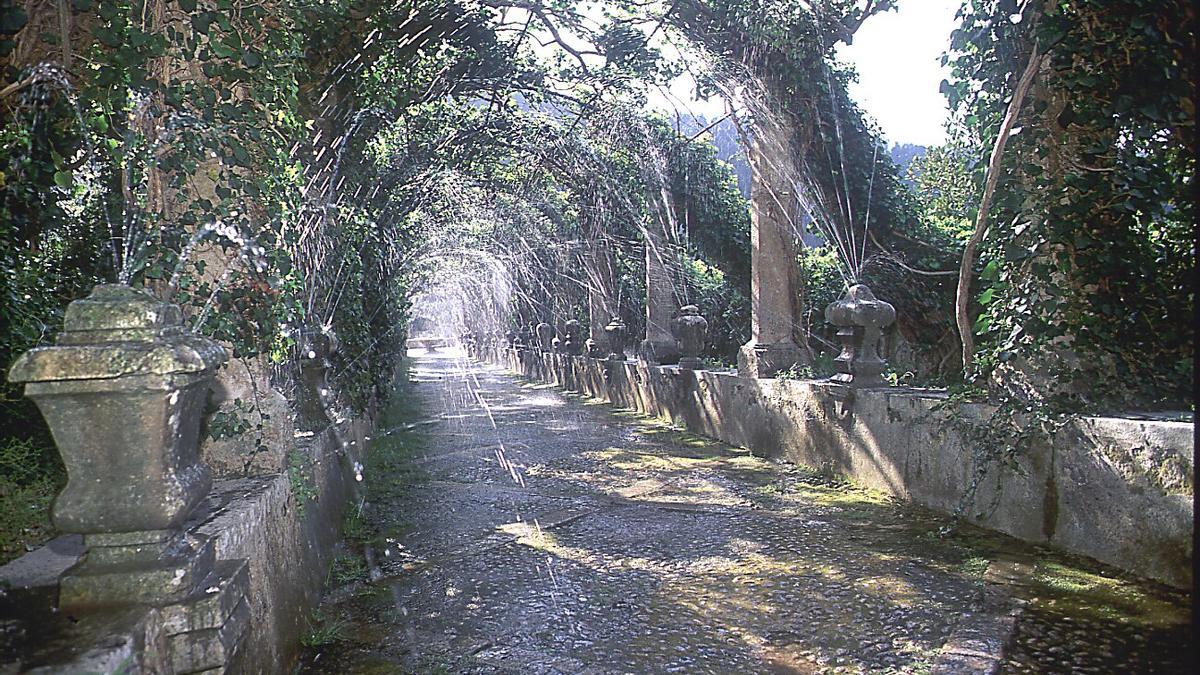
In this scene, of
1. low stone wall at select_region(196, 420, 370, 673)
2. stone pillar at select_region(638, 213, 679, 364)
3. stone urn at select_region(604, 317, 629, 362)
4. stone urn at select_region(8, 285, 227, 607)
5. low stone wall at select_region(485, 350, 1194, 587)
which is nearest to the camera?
stone urn at select_region(8, 285, 227, 607)

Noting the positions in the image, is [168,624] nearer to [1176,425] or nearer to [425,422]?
[1176,425]

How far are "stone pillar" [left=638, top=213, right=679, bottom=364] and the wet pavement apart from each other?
552cm

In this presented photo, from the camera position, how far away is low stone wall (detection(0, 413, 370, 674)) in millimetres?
1849

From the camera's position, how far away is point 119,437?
210cm

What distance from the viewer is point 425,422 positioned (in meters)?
12.2

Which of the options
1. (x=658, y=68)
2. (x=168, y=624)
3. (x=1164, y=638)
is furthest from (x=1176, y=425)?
(x=658, y=68)

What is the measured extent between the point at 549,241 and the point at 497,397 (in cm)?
411

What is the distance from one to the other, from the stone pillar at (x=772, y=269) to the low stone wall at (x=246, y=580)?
4680 millimetres

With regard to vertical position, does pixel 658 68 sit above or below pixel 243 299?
above

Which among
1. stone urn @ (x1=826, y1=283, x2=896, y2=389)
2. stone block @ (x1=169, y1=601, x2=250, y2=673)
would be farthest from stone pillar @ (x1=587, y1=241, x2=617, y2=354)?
stone block @ (x1=169, y1=601, x2=250, y2=673)

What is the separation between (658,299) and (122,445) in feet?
36.9

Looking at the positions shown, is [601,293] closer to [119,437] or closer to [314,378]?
[314,378]

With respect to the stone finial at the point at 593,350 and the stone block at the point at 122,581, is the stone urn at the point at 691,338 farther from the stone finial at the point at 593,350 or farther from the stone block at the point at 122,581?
the stone block at the point at 122,581

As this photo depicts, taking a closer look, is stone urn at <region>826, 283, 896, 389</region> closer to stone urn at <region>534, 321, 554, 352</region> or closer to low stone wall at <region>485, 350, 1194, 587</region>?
low stone wall at <region>485, 350, 1194, 587</region>
